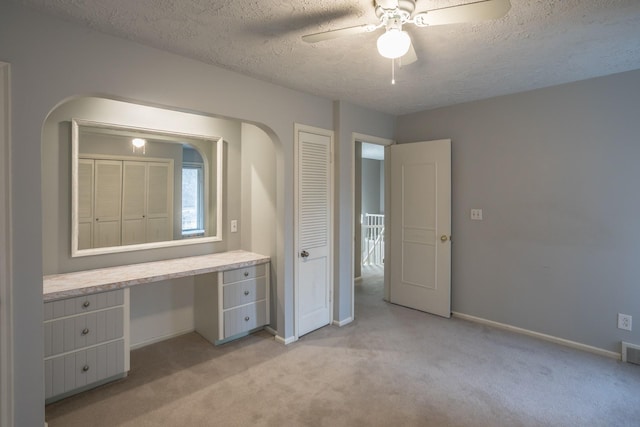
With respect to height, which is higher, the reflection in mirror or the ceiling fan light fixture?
the ceiling fan light fixture

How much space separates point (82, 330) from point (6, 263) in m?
0.73

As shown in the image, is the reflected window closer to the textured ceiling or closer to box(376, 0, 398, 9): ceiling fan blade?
the textured ceiling

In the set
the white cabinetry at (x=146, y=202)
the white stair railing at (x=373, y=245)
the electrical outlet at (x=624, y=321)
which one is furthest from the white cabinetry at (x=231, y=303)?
Result: the white stair railing at (x=373, y=245)

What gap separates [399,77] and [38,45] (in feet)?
8.09

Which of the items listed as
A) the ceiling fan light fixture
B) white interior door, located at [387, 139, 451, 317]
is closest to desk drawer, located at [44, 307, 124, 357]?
the ceiling fan light fixture

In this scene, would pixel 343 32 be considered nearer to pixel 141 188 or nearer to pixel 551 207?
pixel 141 188

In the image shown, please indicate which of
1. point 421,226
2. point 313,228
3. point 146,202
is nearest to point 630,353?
point 421,226

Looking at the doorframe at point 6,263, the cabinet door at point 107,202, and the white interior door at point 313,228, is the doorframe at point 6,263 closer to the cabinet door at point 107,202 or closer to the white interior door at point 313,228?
the cabinet door at point 107,202

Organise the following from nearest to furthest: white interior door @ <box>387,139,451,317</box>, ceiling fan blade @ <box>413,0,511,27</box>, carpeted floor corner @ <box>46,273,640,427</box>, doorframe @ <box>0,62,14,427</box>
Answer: ceiling fan blade @ <box>413,0,511,27</box> → doorframe @ <box>0,62,14,427</box> → carpeted floor corner @ <box>46,273,640,427</box> → white interior door @ <box>387,139,451,317</box>

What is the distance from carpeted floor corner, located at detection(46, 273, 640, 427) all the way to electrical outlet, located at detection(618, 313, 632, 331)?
0.30m

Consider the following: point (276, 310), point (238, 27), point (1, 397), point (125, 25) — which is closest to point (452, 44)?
point (238, 27)

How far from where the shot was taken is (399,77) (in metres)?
2.84

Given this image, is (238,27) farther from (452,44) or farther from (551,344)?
(551,344)

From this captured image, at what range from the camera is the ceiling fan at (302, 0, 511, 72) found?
1418 mm
